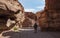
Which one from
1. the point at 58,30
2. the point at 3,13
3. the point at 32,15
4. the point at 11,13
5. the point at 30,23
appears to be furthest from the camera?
the point at 32,15

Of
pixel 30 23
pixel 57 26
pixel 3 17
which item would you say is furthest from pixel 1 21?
pixel 30 23

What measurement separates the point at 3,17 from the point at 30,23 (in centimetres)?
4942

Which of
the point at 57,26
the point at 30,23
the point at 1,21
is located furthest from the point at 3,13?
the point at 30,23

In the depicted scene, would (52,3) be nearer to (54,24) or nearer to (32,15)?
(54,24)

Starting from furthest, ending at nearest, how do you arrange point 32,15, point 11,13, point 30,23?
1. point 32,15
2. point 30,23
3. point 11,13

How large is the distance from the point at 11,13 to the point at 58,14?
17.3m

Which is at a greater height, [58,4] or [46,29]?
[58,4]

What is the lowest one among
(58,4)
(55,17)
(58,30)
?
(58,30)

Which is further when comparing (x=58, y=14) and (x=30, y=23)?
(x=30, y=23)

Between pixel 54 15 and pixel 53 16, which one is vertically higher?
pixel 54 15

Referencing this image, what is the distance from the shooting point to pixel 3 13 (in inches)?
452

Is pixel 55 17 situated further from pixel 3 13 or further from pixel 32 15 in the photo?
pixel 32 15

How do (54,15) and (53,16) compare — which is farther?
(53,16)

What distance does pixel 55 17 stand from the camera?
29.1 meters
